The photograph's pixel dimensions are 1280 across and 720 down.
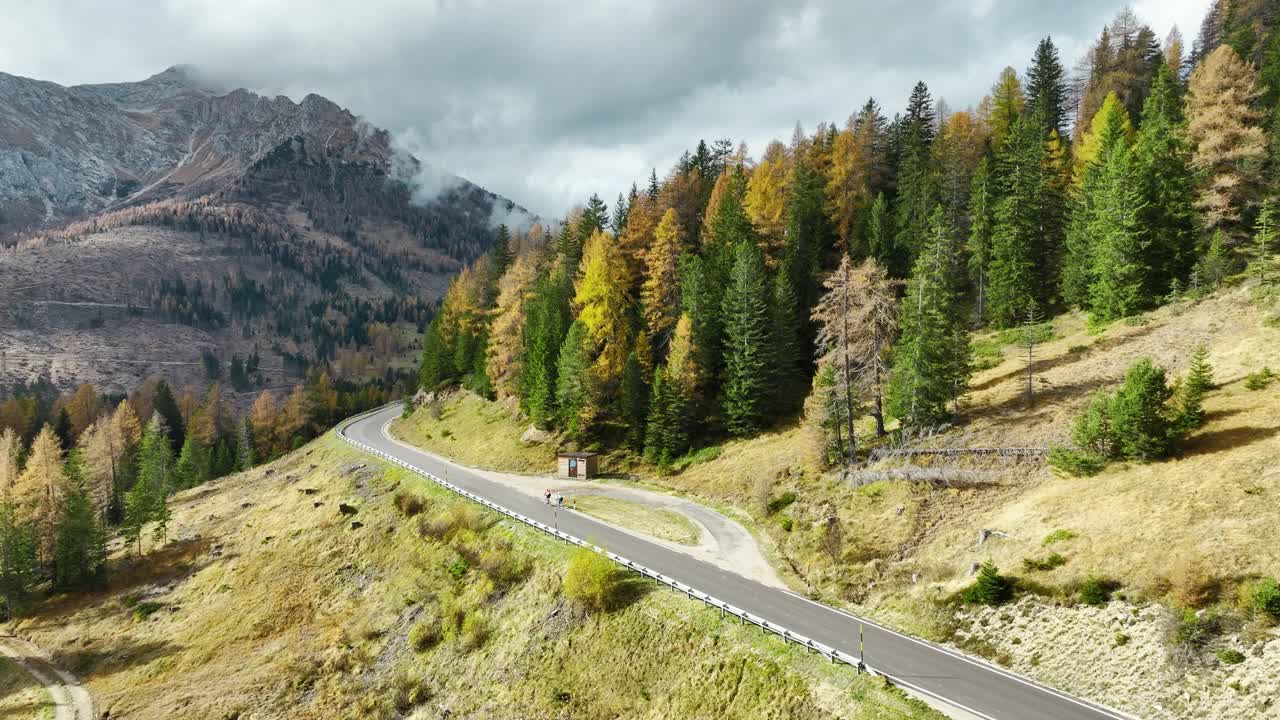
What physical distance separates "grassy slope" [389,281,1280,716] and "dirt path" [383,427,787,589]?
1634 millimetres

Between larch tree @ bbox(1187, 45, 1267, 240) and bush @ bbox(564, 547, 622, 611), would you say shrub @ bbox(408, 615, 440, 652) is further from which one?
larch tree @ bbox(1187, 45, 1267, 240)

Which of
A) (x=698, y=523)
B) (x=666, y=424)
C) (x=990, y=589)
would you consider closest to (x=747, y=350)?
(x=666, y=424)

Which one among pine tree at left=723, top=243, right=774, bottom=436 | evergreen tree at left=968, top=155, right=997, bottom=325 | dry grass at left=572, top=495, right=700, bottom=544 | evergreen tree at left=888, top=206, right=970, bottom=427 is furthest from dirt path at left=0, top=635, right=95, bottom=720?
evergreen tree at left=968, top=155, right=997, bottom=325

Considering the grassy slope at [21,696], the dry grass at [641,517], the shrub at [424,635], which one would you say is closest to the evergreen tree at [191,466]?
the grassy slope at [21,696]

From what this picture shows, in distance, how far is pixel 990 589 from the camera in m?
22.9

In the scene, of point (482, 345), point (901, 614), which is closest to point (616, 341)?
point (482, 345)

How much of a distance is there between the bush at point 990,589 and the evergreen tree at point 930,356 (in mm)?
14266

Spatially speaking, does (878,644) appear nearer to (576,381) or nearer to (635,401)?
(635,401)

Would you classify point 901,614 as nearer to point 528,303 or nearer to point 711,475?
point 711,475

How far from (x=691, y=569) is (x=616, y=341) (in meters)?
29.0

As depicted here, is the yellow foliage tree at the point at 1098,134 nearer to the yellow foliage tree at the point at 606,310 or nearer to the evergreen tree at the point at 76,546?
the yellow foliage tree at the point at 606,310

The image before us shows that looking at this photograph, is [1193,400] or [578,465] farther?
[578,465]

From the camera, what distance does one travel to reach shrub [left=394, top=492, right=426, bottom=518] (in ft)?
149

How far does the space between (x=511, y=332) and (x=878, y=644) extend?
2156 inches
